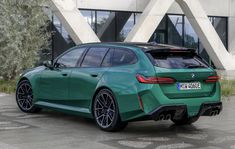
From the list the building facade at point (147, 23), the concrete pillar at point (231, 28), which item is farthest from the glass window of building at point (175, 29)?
the concrete pillar at point (231, 28)

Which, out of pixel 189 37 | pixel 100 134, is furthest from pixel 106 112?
pixel 189 37

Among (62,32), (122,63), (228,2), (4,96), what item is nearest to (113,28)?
(62,32)

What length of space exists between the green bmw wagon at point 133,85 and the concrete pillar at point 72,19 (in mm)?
10767

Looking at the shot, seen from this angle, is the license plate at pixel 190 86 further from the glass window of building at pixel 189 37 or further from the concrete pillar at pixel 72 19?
the glass window of building at pixel 189 37

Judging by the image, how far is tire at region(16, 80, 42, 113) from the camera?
10992 millimetres

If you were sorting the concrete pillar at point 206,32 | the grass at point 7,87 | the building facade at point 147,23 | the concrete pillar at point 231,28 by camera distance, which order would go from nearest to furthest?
the grass at point 7,87, the building facade at point 147,23, the concrete pillar at point 206,32, the concrete pillar at point 231,28

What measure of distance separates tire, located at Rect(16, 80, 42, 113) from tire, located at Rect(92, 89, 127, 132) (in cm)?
232

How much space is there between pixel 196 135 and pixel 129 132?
1.13 metres

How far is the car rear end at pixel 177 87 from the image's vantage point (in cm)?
823

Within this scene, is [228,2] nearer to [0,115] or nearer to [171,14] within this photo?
[171,14]

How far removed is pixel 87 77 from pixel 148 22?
1435 centimetres

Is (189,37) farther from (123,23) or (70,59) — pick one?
(70,59)

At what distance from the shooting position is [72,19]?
20938mm

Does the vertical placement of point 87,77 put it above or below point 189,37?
below
